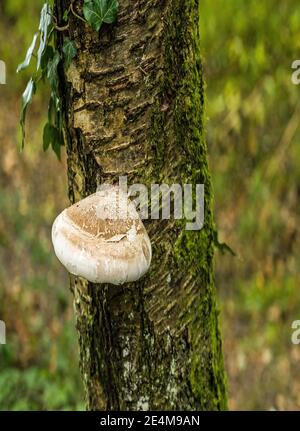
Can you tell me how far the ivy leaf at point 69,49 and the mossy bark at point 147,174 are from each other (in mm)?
19

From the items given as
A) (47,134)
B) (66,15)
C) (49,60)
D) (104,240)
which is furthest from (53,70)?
(104,240)

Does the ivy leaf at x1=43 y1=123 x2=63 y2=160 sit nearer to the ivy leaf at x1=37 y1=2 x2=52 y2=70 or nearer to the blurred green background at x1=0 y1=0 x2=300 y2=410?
the ivy leaf at x1=37 y1=2 x2=52 y2=70

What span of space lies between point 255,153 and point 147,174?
12.9ft

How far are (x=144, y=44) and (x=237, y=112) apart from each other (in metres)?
3.96

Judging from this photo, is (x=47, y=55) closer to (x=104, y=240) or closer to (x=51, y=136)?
(x=51, y=136)

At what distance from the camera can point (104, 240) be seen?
1.74 m

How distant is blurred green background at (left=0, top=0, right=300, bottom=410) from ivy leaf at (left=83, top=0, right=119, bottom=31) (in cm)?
327

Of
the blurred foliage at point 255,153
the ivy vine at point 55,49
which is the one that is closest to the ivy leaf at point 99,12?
the ivy vine at point 55,49

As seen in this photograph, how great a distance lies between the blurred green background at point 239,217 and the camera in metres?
4.81

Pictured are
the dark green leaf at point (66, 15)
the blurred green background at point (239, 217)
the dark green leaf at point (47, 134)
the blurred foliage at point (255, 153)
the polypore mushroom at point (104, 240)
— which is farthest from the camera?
the blurred foliage at point (255, 153)

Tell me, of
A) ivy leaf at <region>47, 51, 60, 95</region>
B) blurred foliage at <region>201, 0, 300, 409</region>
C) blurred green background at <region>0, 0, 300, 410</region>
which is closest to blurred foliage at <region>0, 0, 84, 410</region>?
blurred green background at <region>0, 0, 300, 410</region>

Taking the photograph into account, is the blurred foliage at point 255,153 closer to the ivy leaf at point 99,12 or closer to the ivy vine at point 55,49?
the ivy vine at point 55,49

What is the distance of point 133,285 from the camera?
6.48 feet

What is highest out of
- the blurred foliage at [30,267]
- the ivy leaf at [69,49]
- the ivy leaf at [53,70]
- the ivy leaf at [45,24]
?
the ivy leaf at [45,24]
